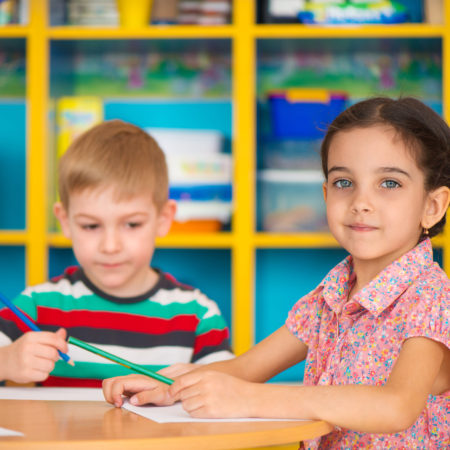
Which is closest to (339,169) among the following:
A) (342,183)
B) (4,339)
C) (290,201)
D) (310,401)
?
(342,183)

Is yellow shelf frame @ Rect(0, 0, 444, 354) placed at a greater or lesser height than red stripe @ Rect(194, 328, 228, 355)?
greater

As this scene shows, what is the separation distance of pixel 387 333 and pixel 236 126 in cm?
139

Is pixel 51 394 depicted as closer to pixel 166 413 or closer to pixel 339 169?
pixel 166 413

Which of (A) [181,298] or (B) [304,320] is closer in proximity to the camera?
(B) [304,320]

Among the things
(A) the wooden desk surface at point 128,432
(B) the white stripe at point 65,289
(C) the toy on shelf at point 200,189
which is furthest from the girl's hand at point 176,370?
(C) the toy on shelf at point 200,189

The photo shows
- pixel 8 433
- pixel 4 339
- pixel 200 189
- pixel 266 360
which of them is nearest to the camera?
pixel 8 433

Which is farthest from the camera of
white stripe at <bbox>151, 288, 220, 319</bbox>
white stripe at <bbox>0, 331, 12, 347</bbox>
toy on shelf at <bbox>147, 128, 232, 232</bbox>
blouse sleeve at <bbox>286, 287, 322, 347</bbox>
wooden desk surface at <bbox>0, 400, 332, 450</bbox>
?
toy on shelf at <bbox>147, 128, 232, 232</bbox>

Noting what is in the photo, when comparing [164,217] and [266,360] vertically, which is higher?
[164,217]

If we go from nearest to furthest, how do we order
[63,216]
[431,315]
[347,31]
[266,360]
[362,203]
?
[431,315] → [362,203] → [266,360] → [63,216] → [347,31]

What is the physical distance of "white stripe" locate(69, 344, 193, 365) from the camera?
1435 millimetres

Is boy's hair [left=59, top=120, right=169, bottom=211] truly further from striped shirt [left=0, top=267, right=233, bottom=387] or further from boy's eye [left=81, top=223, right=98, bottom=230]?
striped shirt [left=0, top=267, right=233, bottom=387]

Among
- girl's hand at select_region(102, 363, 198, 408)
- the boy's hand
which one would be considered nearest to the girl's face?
girl's hand at select_region(102, 363, 198, 408)

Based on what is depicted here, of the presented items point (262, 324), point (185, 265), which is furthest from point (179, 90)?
point (262, 324)

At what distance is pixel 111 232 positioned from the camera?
1420 millimetres
